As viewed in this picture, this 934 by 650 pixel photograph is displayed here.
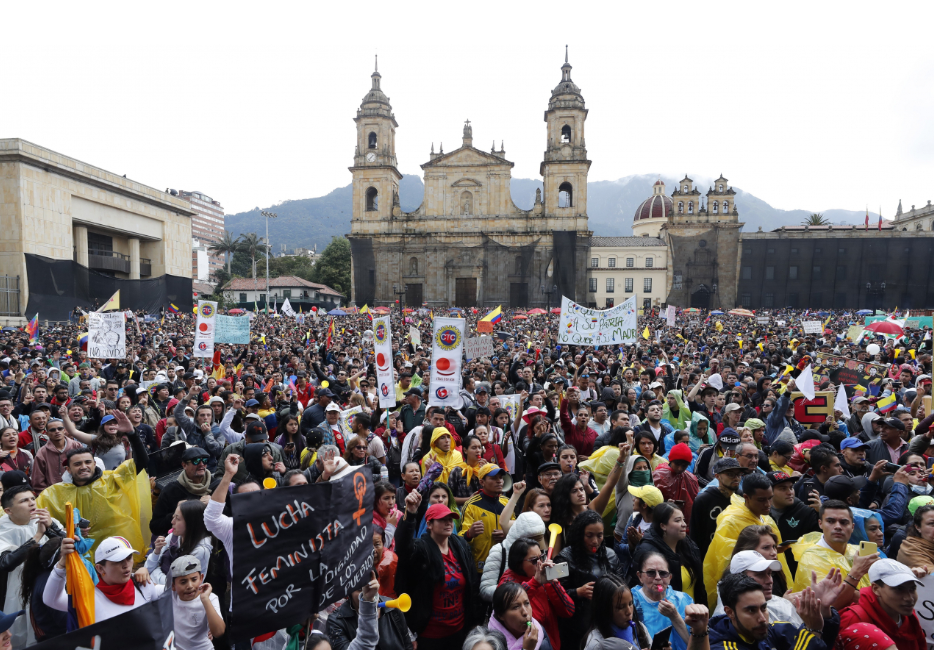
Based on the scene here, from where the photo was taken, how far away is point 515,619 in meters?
2.88

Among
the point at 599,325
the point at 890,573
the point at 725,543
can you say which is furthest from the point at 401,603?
the point at 599,325

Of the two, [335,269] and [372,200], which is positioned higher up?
[372,200]

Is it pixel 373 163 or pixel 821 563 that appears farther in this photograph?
→ pixel 373 163

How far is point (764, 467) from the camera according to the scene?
5.18 meters

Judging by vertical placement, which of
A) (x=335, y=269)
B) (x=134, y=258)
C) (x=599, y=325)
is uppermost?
(x=134, y=258)

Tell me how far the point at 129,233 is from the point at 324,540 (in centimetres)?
4313

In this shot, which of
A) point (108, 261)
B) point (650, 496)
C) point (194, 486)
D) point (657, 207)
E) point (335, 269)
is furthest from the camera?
point (335, 269)

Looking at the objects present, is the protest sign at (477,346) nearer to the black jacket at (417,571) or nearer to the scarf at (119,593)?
the black jacket at (417,571)

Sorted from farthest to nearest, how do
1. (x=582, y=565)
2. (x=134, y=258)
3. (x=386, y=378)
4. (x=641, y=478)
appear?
(x=134, y=258)
(x=386, y=378)
(x=641, y=478)
(x=582, y=565)

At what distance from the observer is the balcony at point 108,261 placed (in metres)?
37.2

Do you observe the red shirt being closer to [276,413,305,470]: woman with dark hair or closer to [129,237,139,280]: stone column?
[276,413,305,470]: woman with dark hair

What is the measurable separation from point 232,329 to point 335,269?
66.1 meters

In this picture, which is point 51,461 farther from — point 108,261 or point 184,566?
point 108,261

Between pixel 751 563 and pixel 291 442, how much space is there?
4707mm
